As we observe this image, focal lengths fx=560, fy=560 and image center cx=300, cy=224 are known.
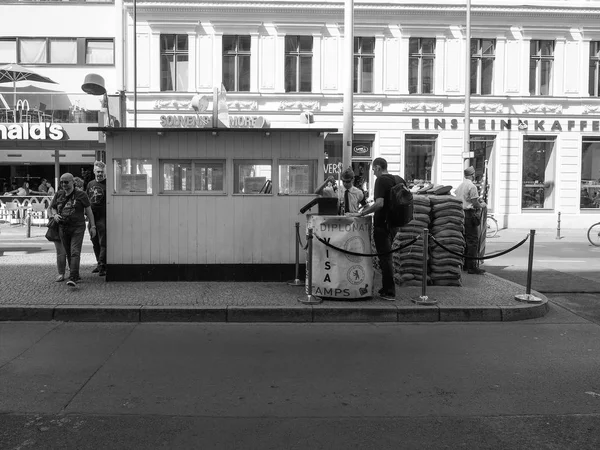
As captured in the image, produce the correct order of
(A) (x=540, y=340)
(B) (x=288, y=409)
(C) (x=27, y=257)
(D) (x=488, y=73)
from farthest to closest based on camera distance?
(D) (x=488, y=73), (C) (x=27, y=257), (A) (x=540, y=340), (B) (x=288, y=409)

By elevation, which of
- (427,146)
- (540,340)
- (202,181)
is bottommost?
(540,340)

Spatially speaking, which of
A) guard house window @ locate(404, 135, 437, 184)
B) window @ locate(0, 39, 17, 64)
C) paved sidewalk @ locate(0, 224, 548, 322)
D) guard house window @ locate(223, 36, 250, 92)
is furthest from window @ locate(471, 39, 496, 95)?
window @ locate(0, 39, 17, 64)

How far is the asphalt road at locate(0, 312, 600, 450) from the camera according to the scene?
3.83m

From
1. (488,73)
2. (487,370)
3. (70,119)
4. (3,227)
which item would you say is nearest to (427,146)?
(488,73)

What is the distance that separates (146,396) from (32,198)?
19.8m

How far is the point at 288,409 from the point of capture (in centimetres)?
431

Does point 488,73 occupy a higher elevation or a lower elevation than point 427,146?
higher

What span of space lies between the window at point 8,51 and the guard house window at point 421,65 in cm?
1882

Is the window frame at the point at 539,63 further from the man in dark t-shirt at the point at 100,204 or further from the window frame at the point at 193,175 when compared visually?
the man in dark t-shirt at the point at 100,204

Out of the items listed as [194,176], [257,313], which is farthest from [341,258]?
[194,176]

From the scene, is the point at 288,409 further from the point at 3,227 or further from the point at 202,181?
the point at 3,227

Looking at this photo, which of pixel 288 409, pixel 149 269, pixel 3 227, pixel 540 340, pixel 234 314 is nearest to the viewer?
pixel 288 409

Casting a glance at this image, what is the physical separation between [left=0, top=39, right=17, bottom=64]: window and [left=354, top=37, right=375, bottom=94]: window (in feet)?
54.6

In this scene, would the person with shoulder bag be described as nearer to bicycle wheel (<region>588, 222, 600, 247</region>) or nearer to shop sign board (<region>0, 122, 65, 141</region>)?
bicycle wheel (<region>588, 222, 600, 247</region>)
